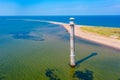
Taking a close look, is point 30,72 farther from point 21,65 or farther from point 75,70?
point 75,70

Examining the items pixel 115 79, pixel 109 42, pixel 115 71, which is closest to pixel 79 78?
pixel 115 79

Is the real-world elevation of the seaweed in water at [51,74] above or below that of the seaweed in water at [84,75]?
above

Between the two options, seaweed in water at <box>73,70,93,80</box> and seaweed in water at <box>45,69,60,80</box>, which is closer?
seaweed in water at <box>45,69,60,80</box>

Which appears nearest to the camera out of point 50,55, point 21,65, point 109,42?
point 21,65

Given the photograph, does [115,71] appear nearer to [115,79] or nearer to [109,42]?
[115,79]

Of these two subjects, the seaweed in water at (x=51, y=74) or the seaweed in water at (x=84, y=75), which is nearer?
the seaweed in water at (x=51, y=74)

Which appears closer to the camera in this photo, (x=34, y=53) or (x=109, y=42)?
(x=34, y=53)

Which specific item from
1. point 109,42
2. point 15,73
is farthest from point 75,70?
point 109,42

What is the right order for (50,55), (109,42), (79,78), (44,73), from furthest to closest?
(109,42)
(50,55)
(44,73)
(79,78)

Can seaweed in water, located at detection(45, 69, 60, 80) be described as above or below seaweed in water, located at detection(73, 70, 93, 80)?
above

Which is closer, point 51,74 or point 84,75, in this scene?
point 84,75

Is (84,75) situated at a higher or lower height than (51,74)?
lower
